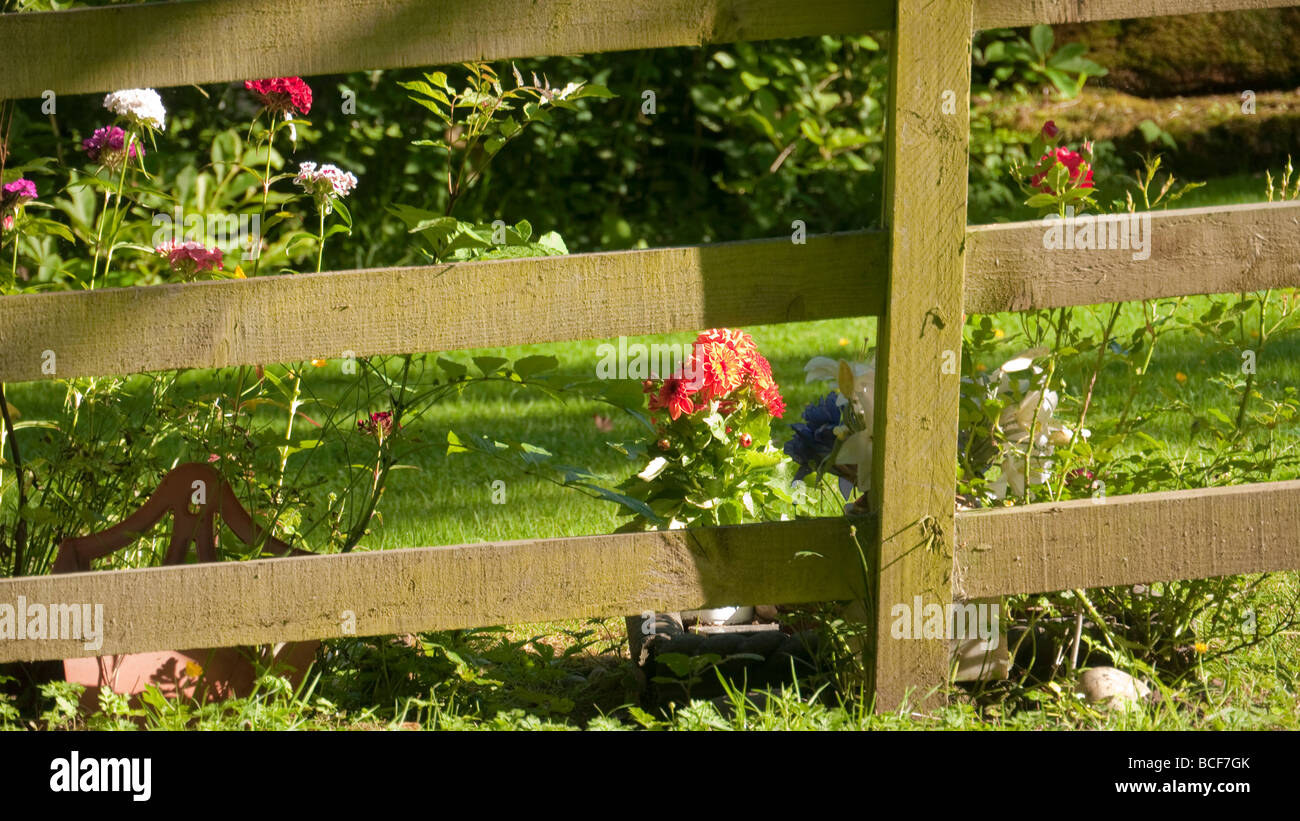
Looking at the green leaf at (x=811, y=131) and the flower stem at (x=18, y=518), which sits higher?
the green leaf at (x=811, y=131)

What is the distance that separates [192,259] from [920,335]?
1.43 meters

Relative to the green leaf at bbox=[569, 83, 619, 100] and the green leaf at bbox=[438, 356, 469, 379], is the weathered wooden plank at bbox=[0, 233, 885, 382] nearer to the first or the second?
the green leaf at bbox=[438, 356, 469, 379]

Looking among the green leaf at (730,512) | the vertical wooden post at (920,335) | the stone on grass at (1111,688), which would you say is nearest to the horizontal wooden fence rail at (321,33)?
the vertical wooden post at (920,335)

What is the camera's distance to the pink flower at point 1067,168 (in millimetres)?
2490

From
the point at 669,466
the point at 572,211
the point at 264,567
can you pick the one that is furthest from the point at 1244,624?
the point at 572,211

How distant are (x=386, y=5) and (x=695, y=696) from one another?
4.65 ft

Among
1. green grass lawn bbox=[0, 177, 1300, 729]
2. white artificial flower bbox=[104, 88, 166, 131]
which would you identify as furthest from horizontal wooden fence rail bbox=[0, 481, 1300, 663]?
white artificial flower bbox=[104, 88, 166, 131]

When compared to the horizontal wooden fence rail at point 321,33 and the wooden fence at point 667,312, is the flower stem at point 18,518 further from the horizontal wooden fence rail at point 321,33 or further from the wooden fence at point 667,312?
the horizontal wooden fence rail at point 321,33

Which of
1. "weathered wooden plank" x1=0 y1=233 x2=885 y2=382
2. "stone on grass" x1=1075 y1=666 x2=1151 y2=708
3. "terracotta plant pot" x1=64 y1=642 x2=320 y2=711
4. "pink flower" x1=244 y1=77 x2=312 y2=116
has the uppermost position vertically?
"pink flower" x1=244 y1=77 x2=312 y2=116

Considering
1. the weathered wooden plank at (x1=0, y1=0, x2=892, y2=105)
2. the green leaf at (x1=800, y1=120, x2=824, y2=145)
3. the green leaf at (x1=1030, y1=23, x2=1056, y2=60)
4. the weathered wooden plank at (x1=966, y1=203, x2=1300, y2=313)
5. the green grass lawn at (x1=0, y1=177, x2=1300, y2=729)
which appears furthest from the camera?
the green leaf at (x1=1030, y1=23, x2=1056, y2=60)

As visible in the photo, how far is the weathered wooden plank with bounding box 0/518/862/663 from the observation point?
2.24 metres

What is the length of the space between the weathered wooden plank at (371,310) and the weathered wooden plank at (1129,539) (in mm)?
630

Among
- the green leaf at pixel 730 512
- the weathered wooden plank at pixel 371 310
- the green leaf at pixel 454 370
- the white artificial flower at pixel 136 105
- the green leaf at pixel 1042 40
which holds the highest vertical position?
the green leaf at pixel 1042 40

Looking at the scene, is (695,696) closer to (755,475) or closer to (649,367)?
(755,475)
